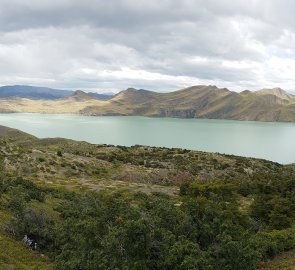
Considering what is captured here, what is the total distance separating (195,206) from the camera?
92.8 feet

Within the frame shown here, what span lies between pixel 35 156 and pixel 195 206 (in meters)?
50.9

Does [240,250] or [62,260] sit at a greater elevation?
[240,250]

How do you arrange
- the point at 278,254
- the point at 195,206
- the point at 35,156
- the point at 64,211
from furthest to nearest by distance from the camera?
the point at 35,156
the point at 64,211
the point at 278,254
the point at 195,206

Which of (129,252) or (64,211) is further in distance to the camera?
(64,211)

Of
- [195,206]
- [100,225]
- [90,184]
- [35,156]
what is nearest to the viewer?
[100,225]

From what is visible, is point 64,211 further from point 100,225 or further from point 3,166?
point 3,166

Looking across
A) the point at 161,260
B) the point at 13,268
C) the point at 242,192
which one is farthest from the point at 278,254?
the point at 242,192

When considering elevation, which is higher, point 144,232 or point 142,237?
point 144,232

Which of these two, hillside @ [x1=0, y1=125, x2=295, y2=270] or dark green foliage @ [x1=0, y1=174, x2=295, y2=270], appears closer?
dark green foliage @ [x1=0, y1=174, x2=295, y2=270]

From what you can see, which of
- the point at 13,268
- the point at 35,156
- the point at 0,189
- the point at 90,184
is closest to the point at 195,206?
the point at 13,268

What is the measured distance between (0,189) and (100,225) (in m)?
15.6

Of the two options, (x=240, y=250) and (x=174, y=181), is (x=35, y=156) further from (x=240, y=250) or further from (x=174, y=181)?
(x=240, y=250)

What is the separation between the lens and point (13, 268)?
21.2 m

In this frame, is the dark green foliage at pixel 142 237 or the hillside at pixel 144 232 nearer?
the dark green foliage at pixel 142 237
